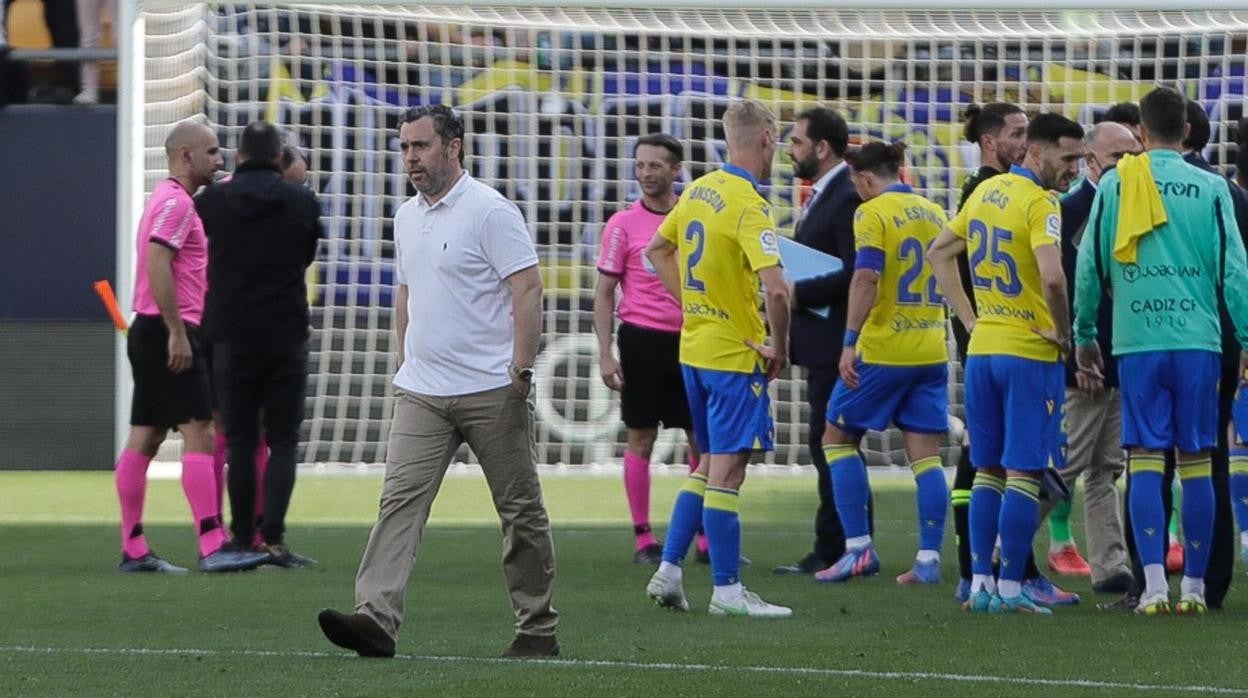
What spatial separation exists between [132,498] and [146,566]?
31cm

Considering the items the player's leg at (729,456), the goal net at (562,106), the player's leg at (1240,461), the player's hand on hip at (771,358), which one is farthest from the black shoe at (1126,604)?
the goal net at (562,106)

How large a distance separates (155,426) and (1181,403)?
14.4 ft

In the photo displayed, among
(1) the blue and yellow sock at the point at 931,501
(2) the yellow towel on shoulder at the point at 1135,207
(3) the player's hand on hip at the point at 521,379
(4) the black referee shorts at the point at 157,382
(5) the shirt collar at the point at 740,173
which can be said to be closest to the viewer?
(3) the player's hand on hip at the point at 521,379

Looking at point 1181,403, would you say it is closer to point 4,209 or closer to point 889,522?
point 889,522

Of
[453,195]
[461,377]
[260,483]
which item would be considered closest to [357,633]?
[461,377]

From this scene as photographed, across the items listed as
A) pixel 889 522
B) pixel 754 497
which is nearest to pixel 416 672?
pixel 889 522

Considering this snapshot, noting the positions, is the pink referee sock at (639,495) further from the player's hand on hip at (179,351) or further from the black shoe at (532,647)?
the black shoe at (532,647)

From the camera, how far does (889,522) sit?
1162cm

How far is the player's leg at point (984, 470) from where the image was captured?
7609mm

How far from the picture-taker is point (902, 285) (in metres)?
8.77

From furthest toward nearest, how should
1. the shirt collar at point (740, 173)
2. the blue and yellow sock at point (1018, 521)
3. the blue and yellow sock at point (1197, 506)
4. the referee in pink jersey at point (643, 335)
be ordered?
the referee in pink jersey at point (643, 335)
the shirt collar at point (740, 173)
the blue and yellow sock at point (1018, 521)
the blue and yellow sock at point (1197, 506)

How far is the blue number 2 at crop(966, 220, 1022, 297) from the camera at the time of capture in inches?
296

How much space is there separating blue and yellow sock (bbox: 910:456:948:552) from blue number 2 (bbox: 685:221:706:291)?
59.1 inches

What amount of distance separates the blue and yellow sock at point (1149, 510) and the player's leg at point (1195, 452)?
79 millimetres
